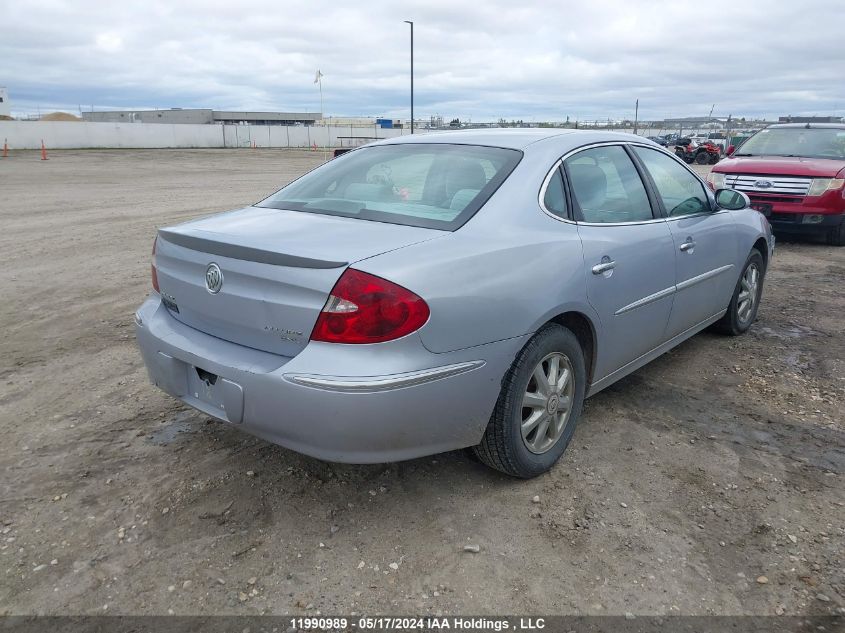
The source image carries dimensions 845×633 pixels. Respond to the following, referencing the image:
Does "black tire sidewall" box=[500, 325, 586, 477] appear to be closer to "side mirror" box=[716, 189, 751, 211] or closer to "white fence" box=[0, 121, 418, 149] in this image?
"side mirror" box=[716, 189, 751, 211]

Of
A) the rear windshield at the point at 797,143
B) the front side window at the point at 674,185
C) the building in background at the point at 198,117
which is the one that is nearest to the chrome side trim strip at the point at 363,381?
the front side window at the point at 674,185

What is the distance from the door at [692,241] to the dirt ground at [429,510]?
493mm

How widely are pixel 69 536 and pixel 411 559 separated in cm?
139

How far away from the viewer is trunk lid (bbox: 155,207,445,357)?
2.51 meters

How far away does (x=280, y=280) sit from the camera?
2541 mm

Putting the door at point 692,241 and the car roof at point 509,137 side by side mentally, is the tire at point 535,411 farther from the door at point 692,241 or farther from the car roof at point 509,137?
the door at point 692,241

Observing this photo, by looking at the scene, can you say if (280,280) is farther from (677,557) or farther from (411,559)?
(677,557)

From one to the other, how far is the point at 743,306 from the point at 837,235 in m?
5.72

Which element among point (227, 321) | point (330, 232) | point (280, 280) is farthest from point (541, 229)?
point (227, 321)

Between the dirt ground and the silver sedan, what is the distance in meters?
0.35

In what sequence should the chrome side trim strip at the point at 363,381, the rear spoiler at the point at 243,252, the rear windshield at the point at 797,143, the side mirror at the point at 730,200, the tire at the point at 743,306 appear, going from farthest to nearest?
the rear windshield at the point at 797,143
the tire at the point at 743,306
the side mirror at the point at 730,200
the rear spoiler at the point at 243,252
the chrome side trim strip at the point at 363,381

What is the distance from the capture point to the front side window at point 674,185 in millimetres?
4102

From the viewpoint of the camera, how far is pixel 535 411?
306cm

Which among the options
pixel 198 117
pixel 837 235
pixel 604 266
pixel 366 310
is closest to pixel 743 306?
pixel 604 266
